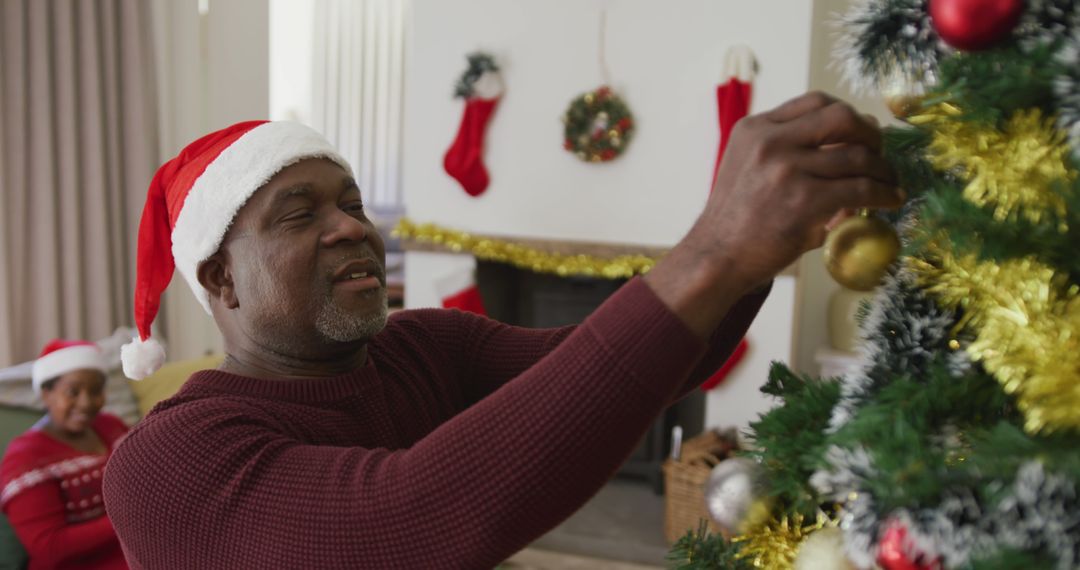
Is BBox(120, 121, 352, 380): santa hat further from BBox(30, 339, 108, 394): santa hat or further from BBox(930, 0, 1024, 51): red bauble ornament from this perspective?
BBox(30, 339, 108, 394): santa hat

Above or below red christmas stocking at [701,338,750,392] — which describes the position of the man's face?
above

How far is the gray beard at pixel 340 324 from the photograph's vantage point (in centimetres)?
112

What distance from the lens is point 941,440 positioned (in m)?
0.51

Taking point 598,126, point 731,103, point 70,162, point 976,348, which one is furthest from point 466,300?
point 976,348

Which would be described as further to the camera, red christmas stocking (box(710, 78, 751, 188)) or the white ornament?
red christmas stocking (box(710, 78, 751, 188))

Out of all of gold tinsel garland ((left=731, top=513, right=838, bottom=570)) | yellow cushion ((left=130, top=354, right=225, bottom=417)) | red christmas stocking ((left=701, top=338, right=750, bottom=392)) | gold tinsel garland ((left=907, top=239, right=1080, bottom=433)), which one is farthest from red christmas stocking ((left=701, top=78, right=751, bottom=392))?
gold tinsel garland ((left=907, top=239, right=1080, bottom=433))

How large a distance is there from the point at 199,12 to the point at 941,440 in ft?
14.1

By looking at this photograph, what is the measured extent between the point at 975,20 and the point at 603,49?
10.4 feet

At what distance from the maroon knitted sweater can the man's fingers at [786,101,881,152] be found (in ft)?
0.49

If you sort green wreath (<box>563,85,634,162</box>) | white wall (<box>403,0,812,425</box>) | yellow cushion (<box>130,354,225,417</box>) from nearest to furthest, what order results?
yellow cushion (<box>130,354,225,417</box>), white wall (<box>403,0,812,425</box>), green wreath (<box>563,85,634,162</box>)

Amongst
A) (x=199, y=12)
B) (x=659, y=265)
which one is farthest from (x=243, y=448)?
(x=199, y=12)

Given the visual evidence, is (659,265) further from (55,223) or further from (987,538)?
(55,223)

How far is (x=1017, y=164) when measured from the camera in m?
0.48

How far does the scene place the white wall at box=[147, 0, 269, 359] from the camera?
13.1 feet
